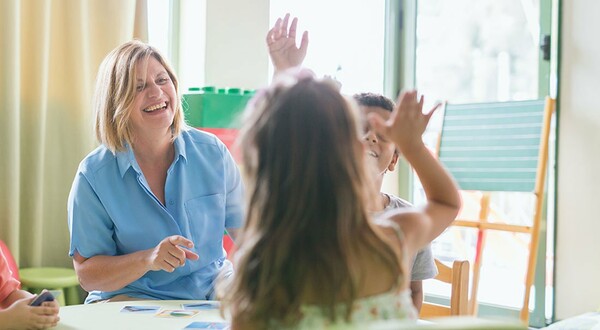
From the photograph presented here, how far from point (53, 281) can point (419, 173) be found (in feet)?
5.99

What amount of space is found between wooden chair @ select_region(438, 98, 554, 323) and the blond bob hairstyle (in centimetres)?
200

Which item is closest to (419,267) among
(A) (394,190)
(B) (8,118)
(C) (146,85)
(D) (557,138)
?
(C) (146,85)

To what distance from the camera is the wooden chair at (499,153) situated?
357 cm

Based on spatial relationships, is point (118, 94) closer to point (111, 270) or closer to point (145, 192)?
point (145, 192)

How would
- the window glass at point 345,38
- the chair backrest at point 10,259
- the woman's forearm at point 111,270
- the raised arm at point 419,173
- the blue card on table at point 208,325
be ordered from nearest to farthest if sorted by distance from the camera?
the raised arm at point 419,173, the blue card on table at point 208,325, the woman's forearm at point 111,270, the chair backrest at point 10,259, the window glass at point 345,38

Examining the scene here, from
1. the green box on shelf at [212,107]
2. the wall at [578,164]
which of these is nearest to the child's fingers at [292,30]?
the green box on shelf at [212,107]

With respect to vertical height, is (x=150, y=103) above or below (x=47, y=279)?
above

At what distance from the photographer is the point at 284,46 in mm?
1736

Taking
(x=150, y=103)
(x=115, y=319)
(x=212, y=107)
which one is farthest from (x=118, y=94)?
(x=212, y=107)

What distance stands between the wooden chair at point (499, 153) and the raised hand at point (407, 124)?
2403mm

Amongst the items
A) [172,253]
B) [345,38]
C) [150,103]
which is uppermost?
[345,38]

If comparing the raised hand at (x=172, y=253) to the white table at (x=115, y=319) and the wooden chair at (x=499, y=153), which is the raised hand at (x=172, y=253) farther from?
the wooden chair at (x=499, y=153)

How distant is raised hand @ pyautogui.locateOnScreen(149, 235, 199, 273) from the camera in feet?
5.42

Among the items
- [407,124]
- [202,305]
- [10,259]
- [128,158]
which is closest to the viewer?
[407,124]
